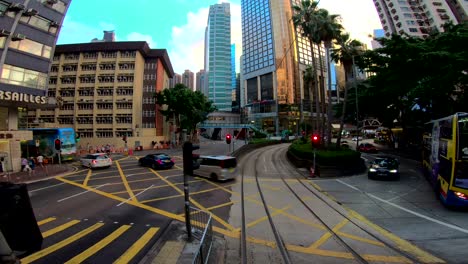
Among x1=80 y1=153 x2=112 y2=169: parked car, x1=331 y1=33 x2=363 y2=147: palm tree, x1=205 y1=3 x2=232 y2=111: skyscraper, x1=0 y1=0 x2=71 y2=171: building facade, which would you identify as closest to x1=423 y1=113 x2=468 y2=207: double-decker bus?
x1=331 y1=33 x2=363 y2=147: palm tree

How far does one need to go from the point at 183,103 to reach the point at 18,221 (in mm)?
48577

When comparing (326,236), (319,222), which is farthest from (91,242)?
(319,222)

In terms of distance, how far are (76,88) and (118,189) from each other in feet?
168

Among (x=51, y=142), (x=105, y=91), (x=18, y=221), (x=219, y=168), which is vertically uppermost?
(x=105, y=91)

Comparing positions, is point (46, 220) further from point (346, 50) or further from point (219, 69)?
point (219, 69)

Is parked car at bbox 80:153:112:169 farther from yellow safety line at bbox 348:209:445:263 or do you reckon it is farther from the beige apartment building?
the beige apartment building

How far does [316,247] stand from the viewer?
8.45 metres

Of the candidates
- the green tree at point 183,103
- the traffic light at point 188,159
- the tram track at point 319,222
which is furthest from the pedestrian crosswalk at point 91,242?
the green tree at point 183,103

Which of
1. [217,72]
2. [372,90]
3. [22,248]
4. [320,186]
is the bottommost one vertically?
[320,186]

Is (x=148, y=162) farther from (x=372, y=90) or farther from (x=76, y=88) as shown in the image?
(x=76, y=88)

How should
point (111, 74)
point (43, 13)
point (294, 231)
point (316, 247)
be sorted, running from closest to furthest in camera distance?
point (316, 247) < point (294, 231) < point (43, 13) < point (111, 74)

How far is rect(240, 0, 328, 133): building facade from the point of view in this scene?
110812 mm

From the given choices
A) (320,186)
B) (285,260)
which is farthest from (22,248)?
(320,186)

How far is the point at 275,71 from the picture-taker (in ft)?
366
